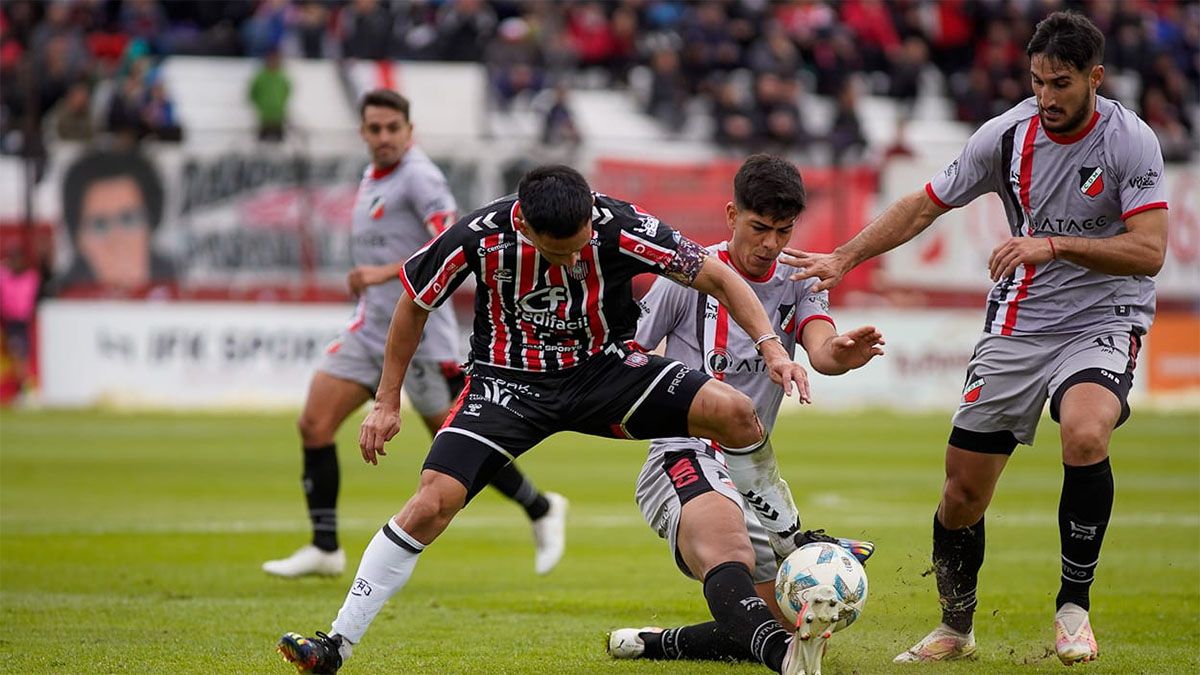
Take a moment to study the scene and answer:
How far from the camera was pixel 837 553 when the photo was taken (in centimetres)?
595

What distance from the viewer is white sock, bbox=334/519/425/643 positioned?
5.96 m

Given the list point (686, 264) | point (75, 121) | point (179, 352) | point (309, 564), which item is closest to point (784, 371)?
point (686, 264)

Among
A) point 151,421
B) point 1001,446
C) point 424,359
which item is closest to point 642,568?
point 424,359

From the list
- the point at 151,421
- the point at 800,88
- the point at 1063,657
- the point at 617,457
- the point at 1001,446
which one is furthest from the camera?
the point at 800,88

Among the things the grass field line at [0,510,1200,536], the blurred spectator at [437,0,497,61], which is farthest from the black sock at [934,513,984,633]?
the blurred spectator at [437,0,497,61]

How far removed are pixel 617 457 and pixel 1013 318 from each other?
11.0 metres

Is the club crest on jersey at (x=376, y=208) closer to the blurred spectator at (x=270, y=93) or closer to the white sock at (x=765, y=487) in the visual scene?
the white sock at (x=765, y=487)

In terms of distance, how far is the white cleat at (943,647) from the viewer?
6.85 metres

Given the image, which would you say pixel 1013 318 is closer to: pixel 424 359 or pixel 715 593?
pixel 715 593

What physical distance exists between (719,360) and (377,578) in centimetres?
168

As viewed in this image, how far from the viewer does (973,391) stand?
6824mm

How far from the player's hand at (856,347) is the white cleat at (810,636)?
96 cm

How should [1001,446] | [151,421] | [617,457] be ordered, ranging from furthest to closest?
[151,421]
[617,457]
[1001,446]

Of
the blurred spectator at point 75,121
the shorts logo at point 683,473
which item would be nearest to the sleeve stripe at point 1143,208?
the shorts logo at point 683,473
